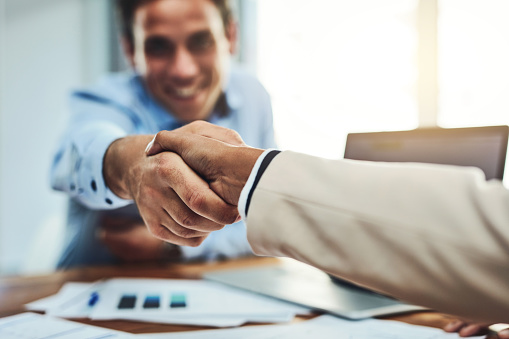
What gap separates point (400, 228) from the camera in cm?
40

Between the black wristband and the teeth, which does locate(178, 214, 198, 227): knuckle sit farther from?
the teeth

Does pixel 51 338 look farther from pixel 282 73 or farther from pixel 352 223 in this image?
pixel 282 73

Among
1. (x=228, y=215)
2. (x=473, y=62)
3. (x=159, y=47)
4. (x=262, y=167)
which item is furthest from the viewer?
(x=473, y=62)

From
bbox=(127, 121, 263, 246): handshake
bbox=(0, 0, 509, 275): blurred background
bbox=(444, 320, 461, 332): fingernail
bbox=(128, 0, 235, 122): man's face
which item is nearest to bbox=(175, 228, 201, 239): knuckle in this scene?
bbox=(127, 121, 263, 246): handshake

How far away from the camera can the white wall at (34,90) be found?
98.1 inches

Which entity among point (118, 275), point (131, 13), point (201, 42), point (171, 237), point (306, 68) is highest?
point (131, 13)

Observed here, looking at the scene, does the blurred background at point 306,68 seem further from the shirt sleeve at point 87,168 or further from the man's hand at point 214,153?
the man's hand at point 214,153

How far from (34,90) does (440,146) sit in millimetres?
2388

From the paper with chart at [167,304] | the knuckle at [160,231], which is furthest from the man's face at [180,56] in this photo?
the knuckle at [160,231]

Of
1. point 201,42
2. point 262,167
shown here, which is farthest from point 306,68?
point 262,167

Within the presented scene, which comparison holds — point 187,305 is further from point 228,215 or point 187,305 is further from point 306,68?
point 306,68

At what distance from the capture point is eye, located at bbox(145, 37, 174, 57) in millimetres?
1944

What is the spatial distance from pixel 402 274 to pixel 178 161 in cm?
38

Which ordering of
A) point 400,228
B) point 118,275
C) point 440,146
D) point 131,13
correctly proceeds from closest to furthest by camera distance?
point 400,228 < point 440,146 < point 118,275 < point 131,13
